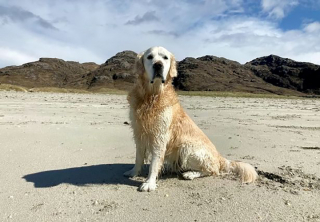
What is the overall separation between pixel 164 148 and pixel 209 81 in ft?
398

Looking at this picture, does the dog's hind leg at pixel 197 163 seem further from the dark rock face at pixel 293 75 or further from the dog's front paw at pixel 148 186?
the dark rock face at pixel 293 75

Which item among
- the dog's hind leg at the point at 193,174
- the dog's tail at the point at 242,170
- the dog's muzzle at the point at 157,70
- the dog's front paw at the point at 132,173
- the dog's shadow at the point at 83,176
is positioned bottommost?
the dog's shadow at the point at 83,176

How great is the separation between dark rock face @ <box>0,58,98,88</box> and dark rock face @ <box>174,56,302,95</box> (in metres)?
48.3

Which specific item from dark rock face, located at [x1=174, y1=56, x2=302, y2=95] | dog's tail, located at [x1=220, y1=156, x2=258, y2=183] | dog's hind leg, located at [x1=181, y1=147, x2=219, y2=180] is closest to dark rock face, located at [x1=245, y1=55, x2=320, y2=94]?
dark rock face, located at [x1=174, y1=56, x2=302, y2=95]

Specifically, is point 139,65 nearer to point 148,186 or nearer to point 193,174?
point 148,186

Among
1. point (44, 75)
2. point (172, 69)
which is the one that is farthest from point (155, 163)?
point (44, 75)

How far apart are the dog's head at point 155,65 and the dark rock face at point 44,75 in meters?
133

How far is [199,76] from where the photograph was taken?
128250 millimetres

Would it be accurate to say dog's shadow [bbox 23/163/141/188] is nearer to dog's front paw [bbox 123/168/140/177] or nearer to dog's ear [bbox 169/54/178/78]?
dog's front paw [bbox 123/168/140/177]

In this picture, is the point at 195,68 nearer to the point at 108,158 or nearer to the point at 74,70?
the point at 74,70

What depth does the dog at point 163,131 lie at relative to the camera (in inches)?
187

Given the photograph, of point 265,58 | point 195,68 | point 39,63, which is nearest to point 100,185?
point 195,68

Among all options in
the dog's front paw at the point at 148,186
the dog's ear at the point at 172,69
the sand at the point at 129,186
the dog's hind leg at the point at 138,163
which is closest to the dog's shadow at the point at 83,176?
the sand at the point at 129,186

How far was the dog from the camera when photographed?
15.6 feet
